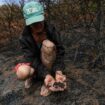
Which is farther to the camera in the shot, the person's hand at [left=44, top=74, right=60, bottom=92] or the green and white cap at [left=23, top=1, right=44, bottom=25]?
the green and white cap at [left=23, top=1, right=44, bottom=25]

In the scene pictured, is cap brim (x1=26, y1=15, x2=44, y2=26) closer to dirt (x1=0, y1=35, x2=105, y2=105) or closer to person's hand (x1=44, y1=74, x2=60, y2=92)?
person's hand (x1=44, y1=74, x2=60, y2=92)

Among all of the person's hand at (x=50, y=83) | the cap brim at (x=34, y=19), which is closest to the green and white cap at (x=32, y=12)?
the cap brim at (x=34, y=19)

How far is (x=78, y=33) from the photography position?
5.21 meters

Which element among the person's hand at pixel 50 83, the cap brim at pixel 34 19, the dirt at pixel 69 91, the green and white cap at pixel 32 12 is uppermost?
the green and white cap at pixel 32 12

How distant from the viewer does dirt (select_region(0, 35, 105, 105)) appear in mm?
3520

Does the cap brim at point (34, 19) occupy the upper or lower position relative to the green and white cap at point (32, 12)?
lower

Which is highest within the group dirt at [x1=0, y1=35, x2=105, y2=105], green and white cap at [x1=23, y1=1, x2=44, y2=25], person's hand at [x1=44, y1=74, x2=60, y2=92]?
green and white cap at [x1=23, y1=1, x2=44, y2=25]

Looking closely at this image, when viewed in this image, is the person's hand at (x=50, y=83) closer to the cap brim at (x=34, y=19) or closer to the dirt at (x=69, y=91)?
the dirt at (x=69, y=91)

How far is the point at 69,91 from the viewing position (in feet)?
12.1

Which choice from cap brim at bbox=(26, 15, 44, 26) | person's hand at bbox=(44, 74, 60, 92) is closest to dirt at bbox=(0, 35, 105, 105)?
person's hand at bbox=(44, 74, 60, 92)

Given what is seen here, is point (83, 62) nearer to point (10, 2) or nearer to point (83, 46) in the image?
point (83, 46)

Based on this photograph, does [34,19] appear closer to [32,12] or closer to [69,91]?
[32,12]

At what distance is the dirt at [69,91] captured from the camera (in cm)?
352

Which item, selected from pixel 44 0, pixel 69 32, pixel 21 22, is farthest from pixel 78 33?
pixel 21 22
